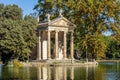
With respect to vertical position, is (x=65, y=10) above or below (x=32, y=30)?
above

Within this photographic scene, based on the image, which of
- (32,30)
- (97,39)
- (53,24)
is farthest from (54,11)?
(32,30)

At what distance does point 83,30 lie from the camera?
262ft

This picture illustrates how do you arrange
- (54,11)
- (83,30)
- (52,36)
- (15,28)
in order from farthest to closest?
1. (54,11)
2. (52,36)
3. (83,30)
4. (15,28)

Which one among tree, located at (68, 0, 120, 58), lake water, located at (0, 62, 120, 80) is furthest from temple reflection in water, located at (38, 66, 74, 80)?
tree, located at (68, 0, 120, 58)

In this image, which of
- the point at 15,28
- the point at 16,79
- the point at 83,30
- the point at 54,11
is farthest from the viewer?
the point at 54,11

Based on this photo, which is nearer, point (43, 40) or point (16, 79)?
point (16, 79)

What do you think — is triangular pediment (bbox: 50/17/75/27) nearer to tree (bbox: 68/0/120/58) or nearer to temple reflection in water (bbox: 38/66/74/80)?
tree (bbox: 68/0/120/58)

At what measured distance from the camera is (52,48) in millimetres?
89625

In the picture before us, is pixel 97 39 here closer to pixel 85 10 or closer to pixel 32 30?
pixel 85 10

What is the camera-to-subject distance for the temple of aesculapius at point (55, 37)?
78.8 meters

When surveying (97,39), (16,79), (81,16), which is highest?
(81,16)

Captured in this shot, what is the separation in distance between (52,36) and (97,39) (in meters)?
15.1

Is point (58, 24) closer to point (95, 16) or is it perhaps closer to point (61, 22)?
point (61, 22)

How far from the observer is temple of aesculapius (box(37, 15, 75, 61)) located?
78750mm
